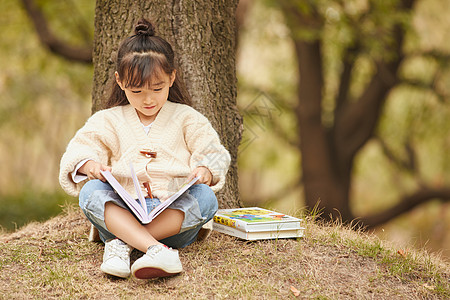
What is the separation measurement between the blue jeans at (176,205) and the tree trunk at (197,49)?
79 centimetres

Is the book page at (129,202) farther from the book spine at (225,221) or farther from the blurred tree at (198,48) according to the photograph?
the blurred tree at (198,48)

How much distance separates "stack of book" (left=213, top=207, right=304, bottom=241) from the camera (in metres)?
3.04

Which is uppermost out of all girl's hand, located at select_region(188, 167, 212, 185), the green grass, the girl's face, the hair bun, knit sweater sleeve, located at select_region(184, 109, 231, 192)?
the hair bun

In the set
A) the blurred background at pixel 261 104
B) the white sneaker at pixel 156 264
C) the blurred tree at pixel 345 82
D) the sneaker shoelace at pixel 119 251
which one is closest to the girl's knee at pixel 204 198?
the white sneaker at pixel 156 264

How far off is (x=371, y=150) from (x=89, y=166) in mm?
10496

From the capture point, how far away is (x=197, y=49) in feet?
11.9

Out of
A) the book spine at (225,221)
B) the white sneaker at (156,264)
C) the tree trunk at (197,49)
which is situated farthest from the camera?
the tree trunk at (197,49)

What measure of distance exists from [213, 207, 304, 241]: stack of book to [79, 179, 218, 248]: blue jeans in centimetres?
23

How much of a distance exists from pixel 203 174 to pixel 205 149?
0.17 m

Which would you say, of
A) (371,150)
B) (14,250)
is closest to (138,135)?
(14,250)

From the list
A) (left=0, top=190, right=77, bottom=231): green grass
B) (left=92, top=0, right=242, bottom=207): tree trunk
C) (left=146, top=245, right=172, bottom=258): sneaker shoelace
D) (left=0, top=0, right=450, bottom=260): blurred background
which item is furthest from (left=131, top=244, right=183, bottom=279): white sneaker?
(left=0, top=190, right=77, bottom=231): green grass

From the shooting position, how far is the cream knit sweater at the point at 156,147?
293cm

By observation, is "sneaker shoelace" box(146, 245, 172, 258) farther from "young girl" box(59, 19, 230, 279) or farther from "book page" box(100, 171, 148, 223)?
"book page" box(100, 171, 148, 223)

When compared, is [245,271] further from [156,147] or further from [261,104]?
[261,104]
